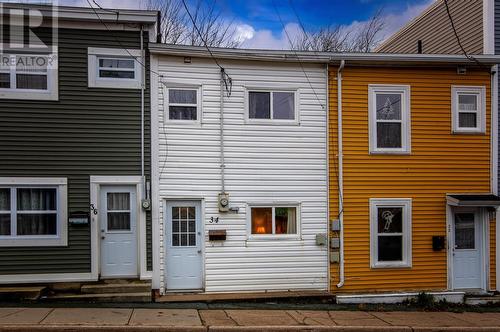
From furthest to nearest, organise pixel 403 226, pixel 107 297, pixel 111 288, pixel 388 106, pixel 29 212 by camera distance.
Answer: pixel 388 106 < pixel 403 226 < pixel 29 212 < pixel 111 288 < pixel 107 297

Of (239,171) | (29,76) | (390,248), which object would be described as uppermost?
(29,76)

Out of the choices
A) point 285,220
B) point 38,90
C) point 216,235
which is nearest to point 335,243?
point 285,220

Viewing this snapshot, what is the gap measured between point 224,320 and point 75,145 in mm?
4901

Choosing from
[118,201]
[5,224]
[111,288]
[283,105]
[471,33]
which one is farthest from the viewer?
[471,33]

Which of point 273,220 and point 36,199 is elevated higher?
point 36,199

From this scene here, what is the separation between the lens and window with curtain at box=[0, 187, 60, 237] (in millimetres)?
9461

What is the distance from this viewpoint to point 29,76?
9.62 m

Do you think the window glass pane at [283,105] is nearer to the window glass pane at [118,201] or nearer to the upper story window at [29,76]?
the window glass pane at [118,201]

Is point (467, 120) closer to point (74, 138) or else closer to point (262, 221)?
point (262, 221)

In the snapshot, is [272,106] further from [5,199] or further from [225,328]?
[5,199]

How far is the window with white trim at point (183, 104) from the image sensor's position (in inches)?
400

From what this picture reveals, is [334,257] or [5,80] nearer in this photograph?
[5,80]

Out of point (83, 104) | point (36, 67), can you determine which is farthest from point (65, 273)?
point (36, 67)

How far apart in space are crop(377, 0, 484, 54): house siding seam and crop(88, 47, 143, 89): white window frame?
8529 mm
